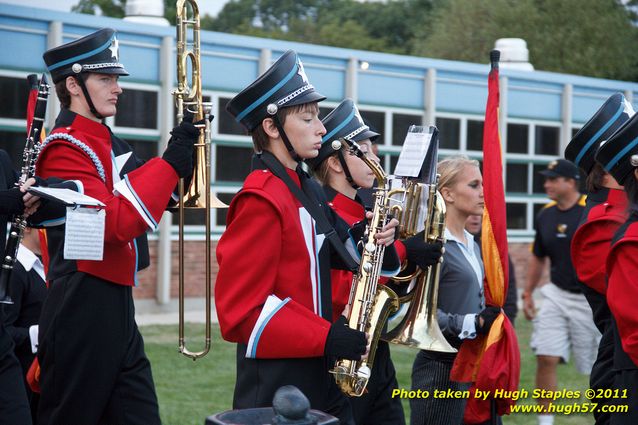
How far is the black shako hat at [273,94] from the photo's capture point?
4570 millimetres

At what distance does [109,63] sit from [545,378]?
196 inches

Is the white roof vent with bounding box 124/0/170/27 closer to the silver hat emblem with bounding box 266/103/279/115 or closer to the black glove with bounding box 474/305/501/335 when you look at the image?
the black glove with bounding box 474/305/501/335

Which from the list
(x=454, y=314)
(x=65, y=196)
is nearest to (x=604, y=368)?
(x=454, y=314)

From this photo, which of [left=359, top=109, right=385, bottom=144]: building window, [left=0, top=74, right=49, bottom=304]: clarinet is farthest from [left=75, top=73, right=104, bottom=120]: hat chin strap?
[left=359, top=109, right=385, bottom=144]: building window

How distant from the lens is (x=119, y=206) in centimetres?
492

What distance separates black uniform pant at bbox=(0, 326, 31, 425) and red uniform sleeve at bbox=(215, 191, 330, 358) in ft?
3.60

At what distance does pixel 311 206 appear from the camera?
178 inches

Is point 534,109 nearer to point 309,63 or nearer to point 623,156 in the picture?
point 309,63

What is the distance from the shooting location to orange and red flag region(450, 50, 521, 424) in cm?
593

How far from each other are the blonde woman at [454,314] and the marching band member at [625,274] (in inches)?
50.5

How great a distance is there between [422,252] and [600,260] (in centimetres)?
91

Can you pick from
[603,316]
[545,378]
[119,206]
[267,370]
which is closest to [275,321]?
[267,370]

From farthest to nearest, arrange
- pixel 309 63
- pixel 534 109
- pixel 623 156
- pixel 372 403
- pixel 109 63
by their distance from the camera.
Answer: pixel 534 109, pixel 309 63, pixel 372 403, pixel 109 63, pixel 623 156

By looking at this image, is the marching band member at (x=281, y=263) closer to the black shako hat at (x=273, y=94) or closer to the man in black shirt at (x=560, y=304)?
the black shako hat at (x=273, y=94)
